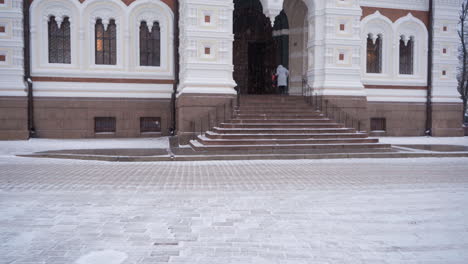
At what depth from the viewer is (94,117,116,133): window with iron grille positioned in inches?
651

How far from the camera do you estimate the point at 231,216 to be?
509cm

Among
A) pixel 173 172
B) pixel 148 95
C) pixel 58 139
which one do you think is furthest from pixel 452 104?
pixel 58 139

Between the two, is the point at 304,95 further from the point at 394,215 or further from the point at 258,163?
the point at 394,215

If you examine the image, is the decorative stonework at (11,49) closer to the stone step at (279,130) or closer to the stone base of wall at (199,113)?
the stone base of wall at (199,113)

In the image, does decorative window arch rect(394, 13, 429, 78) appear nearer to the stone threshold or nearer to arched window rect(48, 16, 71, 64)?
the stone threshold

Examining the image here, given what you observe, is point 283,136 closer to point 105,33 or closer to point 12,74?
point 105,33

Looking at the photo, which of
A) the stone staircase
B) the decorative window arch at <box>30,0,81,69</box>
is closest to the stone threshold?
the stone staircase

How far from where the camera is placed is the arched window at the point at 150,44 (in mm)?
17141

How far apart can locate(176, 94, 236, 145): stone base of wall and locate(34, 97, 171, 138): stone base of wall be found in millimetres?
2926

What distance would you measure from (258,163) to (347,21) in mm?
9058

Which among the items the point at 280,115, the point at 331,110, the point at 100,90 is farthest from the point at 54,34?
the point at 331,110

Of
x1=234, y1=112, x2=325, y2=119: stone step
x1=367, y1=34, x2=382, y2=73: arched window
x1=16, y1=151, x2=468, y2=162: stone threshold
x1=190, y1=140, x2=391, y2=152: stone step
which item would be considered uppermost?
x1=367, y1=34, x2=382, y2=73: arched window

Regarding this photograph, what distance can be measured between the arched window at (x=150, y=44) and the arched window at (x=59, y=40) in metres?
3.07

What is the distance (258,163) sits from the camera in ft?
33.6
